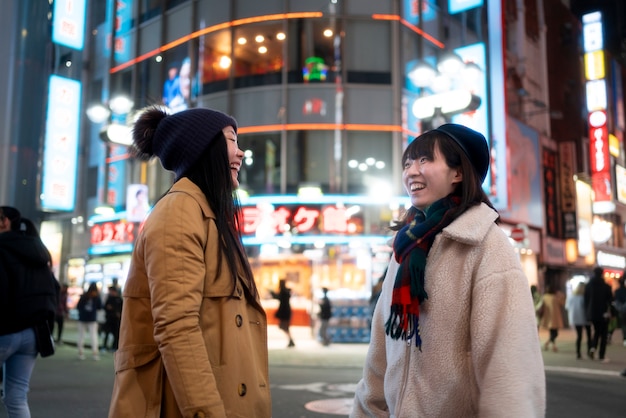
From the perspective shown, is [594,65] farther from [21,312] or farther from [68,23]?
[21,312]

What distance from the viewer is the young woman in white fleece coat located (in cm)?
Result: 213

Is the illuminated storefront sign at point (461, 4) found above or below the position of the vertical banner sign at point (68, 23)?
above

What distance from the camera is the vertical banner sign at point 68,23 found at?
19.5 metres

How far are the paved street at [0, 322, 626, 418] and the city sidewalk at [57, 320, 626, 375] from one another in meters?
0.02

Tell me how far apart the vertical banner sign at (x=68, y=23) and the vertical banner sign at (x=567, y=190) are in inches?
997

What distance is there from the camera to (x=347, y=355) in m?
15.6

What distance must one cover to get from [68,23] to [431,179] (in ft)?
66.0

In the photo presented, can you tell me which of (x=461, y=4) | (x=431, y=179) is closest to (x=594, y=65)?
(x=461, y=4)

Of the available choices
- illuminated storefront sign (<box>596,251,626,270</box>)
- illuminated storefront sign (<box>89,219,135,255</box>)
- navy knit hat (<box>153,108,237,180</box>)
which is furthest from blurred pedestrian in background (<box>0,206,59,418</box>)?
illuminated storefront sign (<box>596,251,626,270</box>)

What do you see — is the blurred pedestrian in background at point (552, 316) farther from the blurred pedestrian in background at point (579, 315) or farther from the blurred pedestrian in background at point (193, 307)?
the blurred pedestrian in background at point (193, 307)

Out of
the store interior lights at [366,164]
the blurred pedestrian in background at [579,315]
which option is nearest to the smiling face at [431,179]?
the blurred pedestrian in background at [579,315]

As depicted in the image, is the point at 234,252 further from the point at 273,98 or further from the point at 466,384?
the point at 273,98

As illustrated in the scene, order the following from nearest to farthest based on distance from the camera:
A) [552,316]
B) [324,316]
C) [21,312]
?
[21,312]
[552,316]
[324,316]

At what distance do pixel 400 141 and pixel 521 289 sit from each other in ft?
71.9
